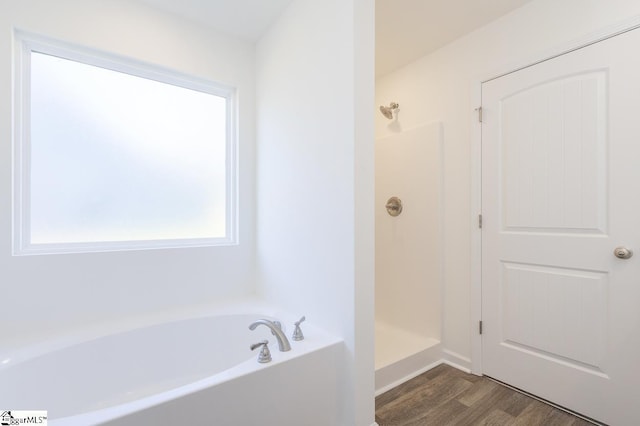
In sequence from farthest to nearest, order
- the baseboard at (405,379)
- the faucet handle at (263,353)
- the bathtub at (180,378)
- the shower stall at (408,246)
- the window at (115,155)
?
the shower stall at (408,246), the baseboard at (405,379), the window at (115,155), the faucet handle at (263,353), the bathtub at (180,378)

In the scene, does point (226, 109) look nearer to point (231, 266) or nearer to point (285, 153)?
point (285, 153)

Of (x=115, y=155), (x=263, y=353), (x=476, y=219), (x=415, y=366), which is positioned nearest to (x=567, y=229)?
(x=476, y=219)

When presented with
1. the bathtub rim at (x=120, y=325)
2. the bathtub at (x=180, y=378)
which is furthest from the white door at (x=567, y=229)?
the bathtub rim at (x=120, y=325)

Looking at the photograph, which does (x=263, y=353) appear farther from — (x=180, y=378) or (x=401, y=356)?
(x=401, y=356)

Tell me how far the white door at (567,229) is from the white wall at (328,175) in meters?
1.03

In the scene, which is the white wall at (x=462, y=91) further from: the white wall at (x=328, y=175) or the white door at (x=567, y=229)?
the white wall at (x=328, y=175)

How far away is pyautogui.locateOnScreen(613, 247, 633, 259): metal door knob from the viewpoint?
137 centimetres

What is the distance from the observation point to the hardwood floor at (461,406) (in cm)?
149

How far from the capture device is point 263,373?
3.78ft

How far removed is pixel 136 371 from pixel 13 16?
1961 millimetres

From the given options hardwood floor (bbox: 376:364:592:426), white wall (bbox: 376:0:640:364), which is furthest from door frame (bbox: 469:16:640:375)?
hardwood floor (bbox: 376:364:592:426)

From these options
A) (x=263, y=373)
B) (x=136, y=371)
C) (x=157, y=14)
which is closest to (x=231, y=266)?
(x=136, y=371)

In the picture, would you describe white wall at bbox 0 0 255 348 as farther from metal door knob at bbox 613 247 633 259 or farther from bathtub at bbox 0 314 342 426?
metal door knob at bbox 613 247 633 259

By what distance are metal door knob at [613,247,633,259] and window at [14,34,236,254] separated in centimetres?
226
